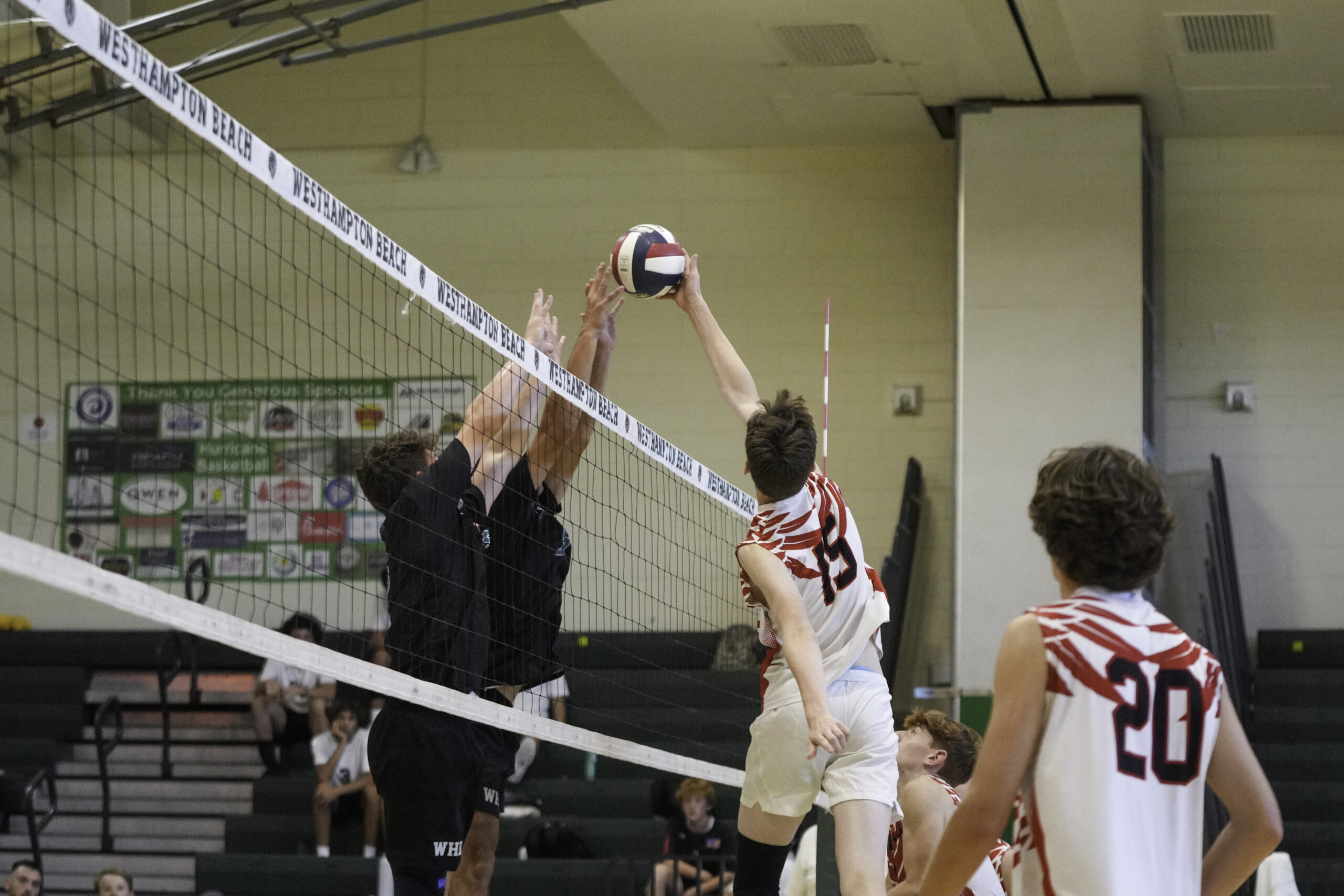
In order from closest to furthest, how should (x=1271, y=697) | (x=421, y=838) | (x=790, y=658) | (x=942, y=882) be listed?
(x=942, y=882)
(x=790, y=658)
(x=421, y=838)
(x=1271, y=697)

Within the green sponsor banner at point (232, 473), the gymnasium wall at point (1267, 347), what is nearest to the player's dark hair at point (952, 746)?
the gymnasium wall at point (1267, 347)

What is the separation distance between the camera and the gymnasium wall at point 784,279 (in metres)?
12.6

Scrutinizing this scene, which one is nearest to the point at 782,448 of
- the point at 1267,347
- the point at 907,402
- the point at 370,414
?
the point at 907,402

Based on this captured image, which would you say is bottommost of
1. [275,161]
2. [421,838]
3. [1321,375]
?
[421,838]

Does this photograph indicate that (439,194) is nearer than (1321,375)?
No

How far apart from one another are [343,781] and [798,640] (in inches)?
314

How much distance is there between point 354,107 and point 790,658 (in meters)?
11.0

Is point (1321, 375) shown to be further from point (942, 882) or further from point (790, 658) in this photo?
point (942, 882)

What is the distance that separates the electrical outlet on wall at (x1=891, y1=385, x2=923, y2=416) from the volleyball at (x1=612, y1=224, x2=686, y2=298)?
7.62m

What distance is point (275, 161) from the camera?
147 inches

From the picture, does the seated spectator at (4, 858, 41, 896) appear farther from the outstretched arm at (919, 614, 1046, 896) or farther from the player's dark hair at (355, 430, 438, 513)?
the outstretched arm at (919, 614, 1046, 896)

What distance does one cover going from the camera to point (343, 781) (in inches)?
432

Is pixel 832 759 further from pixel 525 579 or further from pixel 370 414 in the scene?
pixel 370 414

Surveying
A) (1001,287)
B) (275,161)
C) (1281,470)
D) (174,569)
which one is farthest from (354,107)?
(275,161)
